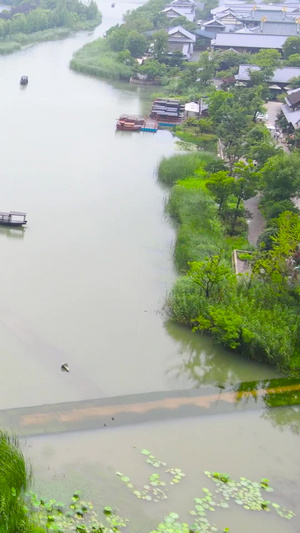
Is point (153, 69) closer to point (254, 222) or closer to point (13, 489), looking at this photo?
point (254, 222)

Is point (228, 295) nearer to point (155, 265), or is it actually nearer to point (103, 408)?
point (155, 265)

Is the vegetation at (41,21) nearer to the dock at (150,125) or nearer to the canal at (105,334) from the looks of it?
the dock at (150,125)

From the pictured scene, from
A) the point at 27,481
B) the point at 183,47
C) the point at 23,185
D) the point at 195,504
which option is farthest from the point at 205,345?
the point at 183,47

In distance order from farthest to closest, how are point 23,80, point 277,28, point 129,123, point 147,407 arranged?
1. point 277,28
2. point 23,80
3. point 129,123
4. point 147,407

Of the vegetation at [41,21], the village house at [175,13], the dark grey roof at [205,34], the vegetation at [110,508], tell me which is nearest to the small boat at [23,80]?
the vegetation at [41,21]

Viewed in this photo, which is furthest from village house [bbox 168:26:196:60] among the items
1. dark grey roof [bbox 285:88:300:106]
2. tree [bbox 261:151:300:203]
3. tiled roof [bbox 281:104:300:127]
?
tree [bbox 261:151:300:203]

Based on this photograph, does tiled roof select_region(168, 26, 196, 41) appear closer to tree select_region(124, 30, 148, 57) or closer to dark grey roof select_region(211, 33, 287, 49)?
dark grey roof select_region(211, 33, 287, 49)

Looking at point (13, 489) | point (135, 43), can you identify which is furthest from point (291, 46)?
point (13, 489)
